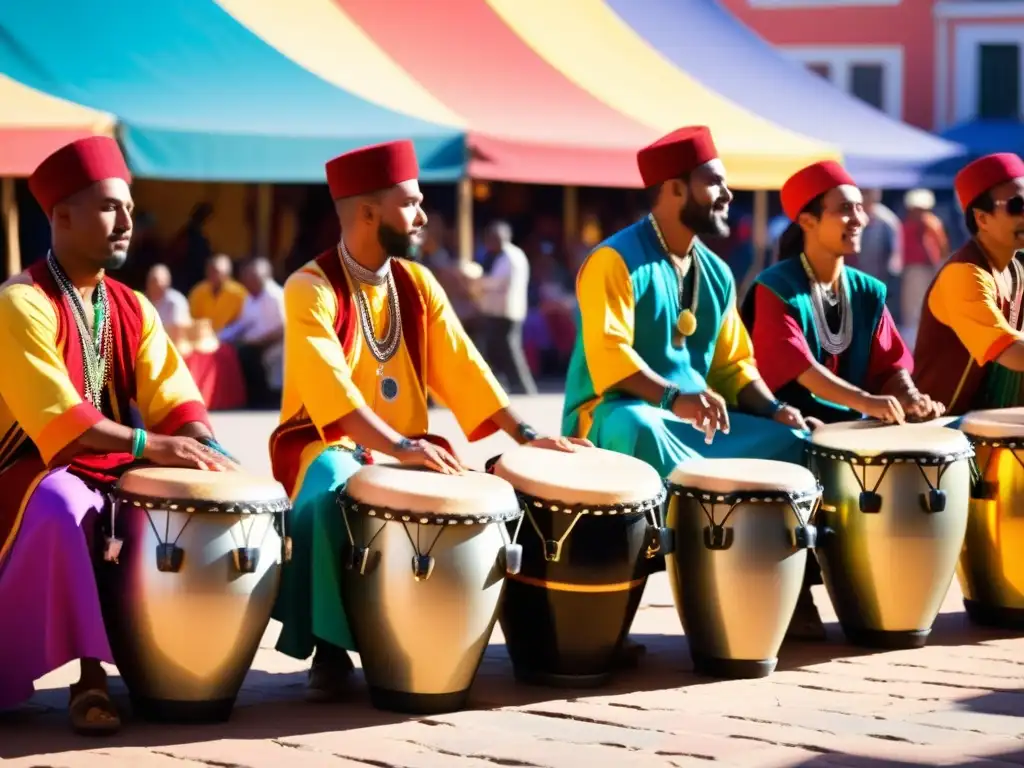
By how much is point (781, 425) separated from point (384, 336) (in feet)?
4.83

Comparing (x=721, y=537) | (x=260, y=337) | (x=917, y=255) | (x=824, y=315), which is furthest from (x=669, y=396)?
(x=917, y=255)

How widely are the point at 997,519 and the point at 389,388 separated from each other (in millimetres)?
2289

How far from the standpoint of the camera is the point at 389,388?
18.7 feet

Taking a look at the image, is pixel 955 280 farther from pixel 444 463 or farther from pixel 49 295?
pixel 49 295

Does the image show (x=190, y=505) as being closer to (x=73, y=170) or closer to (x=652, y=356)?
(x=73, y=170)

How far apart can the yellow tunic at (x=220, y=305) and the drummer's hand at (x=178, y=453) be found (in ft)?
31.8

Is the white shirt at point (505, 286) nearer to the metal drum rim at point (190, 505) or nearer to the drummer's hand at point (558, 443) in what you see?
the drummer's hand at point (558, 443)

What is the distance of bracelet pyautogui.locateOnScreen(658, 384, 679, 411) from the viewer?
602 cm

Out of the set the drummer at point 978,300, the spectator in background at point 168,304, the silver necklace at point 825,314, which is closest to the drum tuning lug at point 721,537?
the silver necklace at point 825,314

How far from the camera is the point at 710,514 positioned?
5598 mm

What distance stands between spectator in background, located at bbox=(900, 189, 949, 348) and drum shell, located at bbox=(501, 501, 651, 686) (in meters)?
13.6

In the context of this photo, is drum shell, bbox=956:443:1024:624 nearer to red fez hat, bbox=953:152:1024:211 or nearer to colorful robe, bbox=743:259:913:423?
colorful robe, bbox=743:259:913:423

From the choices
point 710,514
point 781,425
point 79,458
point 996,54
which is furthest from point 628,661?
point 996,54

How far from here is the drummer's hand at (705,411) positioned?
5.88m
